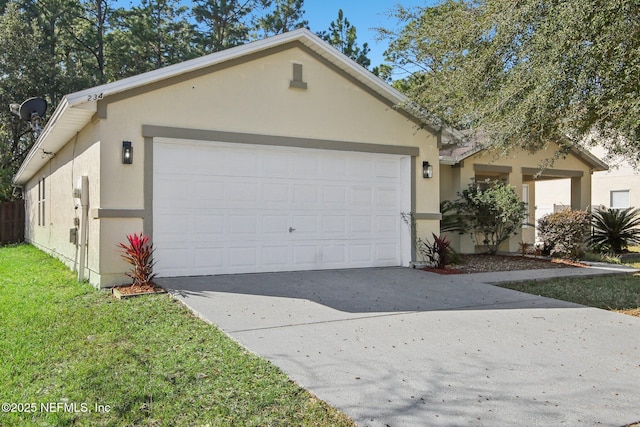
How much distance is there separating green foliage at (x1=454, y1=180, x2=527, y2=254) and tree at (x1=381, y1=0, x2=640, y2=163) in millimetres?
3730

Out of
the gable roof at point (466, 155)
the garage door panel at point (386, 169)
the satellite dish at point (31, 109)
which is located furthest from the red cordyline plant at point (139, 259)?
the gable roof at point (466, 155)

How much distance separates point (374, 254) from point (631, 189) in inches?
596

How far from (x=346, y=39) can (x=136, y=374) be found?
2406 cm

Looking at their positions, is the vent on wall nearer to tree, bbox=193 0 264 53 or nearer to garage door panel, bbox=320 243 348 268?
garage door panel, bbox=320 243 348 268

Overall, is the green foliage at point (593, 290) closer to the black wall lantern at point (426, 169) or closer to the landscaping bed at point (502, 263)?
the landscaping bed at point (502, 263)

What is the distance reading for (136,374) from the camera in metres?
4.14

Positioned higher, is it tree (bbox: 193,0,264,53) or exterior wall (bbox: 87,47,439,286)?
tree (bbox: 193,0,264,53)

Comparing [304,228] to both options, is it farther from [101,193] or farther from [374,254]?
[101,193]

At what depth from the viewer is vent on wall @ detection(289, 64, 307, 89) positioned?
9.55 meters

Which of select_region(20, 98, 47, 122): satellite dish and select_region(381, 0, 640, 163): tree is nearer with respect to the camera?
select_region(381, 0, 640, 163): tree

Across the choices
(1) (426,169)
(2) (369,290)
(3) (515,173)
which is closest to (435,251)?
(1) (426,169)

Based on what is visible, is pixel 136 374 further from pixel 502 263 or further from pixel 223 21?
pixel 223 21

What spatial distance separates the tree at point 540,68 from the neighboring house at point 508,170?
186 inches

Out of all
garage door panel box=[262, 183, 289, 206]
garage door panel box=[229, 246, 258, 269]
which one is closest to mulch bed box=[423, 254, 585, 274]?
garage door panel box=[262, 183, 289, 206]
